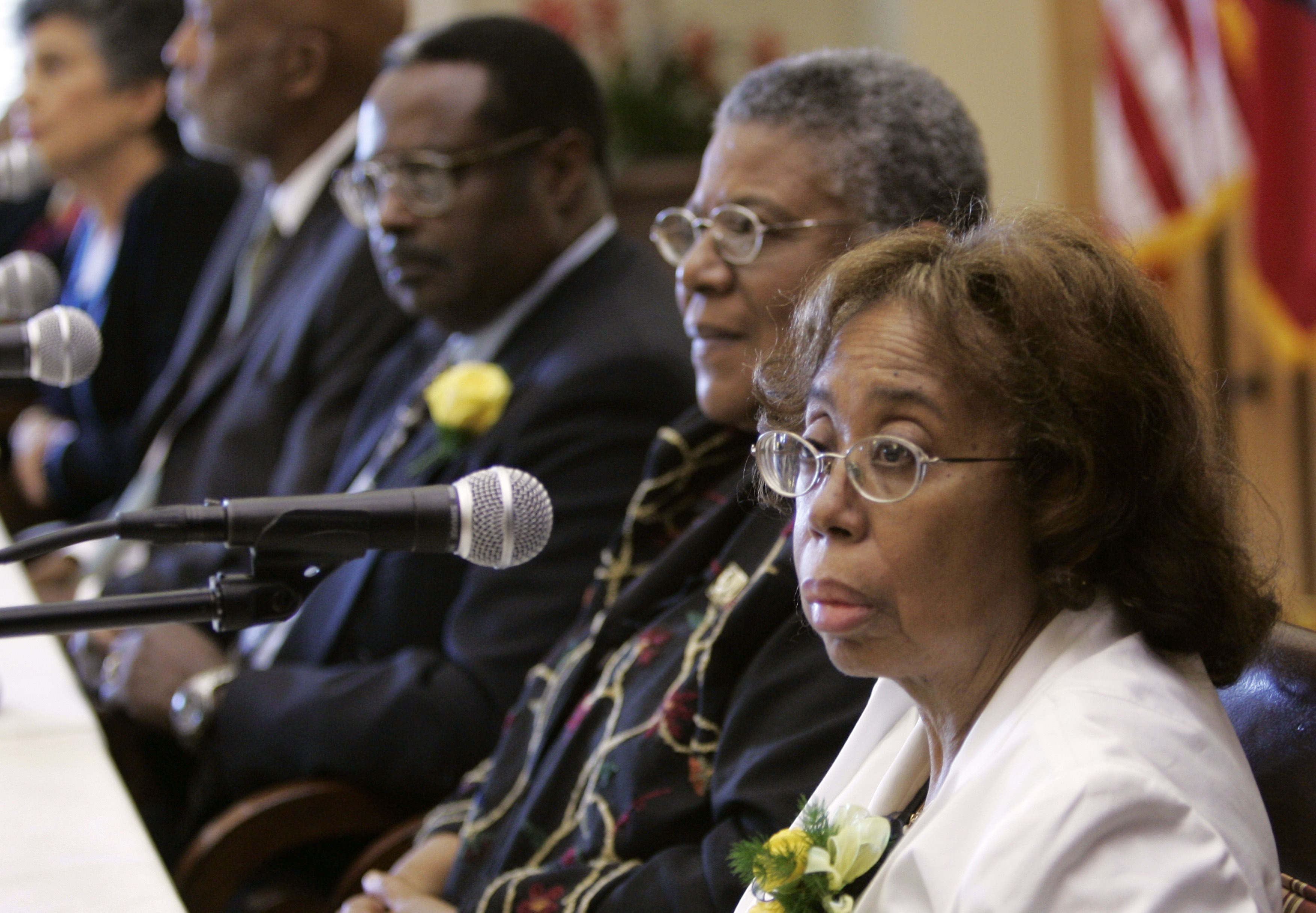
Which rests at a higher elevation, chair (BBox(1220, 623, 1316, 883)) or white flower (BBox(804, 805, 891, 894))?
white flower (BBox(804, 805, 891, 894))

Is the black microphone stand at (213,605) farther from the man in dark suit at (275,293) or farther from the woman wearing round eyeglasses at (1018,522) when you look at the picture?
the man in dark suit at (275,293)

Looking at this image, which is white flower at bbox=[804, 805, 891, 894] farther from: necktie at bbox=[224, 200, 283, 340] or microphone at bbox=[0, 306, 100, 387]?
necktie at bbox=[224, 200, 283, 340]

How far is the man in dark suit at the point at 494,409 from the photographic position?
2246 millimetres

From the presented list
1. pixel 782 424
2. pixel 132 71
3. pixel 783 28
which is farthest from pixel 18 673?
pixel 783 28

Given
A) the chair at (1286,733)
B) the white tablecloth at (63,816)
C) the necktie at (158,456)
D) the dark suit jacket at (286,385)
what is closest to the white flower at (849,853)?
the chair at (1286,733)

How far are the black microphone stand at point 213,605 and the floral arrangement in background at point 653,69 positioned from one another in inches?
144

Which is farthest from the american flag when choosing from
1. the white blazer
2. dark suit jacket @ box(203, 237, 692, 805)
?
the white blazer

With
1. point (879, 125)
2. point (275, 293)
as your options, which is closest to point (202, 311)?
point (275, 293)

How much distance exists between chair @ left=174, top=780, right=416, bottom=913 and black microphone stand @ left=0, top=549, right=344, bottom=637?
1013 mm

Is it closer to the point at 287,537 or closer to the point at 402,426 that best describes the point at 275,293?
the point at 402,426

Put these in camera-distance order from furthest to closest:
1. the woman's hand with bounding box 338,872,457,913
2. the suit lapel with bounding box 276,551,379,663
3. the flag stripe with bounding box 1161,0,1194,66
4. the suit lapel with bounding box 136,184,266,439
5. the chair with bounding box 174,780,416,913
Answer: the flag stripe with bounding box 1161,0,1194,66 → the suit lapel with bounding box 136,184,266,439 → the suit lapel with bounding box 276,551,379,663 → the chair with bounding box 174,780,416,913 → the woman's hand with bounding box 338,872,457,913

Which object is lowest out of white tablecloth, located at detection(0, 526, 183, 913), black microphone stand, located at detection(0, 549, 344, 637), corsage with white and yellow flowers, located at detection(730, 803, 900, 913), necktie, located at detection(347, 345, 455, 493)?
necktie, located at detection(347, 345, 455, 493)

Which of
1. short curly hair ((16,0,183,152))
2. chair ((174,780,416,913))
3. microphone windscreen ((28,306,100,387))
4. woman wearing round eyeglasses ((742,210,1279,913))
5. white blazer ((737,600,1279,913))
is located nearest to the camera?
white blazer ((737,600,1279,913))

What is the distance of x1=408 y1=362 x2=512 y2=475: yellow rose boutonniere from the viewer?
2.39m
